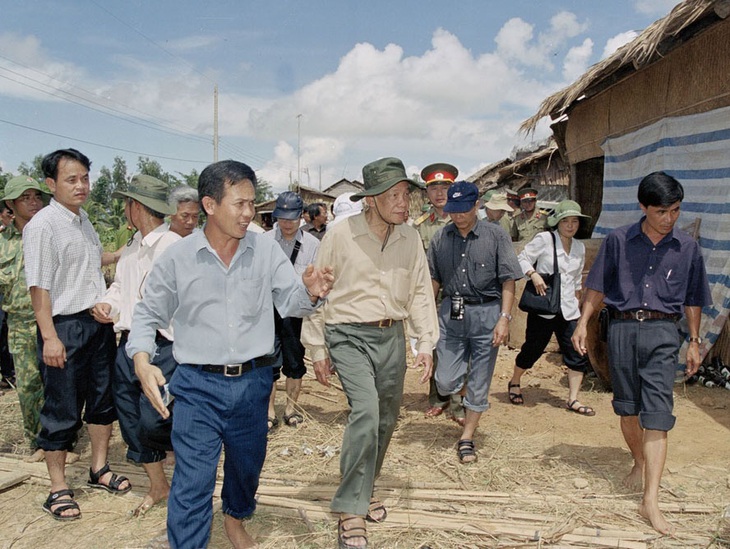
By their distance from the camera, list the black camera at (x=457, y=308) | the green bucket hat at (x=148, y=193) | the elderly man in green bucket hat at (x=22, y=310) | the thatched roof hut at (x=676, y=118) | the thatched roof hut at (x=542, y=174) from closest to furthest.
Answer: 1. the green bucket hat at (x=148, y=193)
2. the elderly man in green bucket hat at (x=22, y=310)
3. the black camera at (x=457, y=308)
4. the thatched roof hut at (x=676, y=118)
5. the thatched roof hut at (x=542, y=174)

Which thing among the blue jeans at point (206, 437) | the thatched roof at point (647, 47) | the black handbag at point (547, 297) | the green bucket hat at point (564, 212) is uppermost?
the thatched roof at point (647, 47)

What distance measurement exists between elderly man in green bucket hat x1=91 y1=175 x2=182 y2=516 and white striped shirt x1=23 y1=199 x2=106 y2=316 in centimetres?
15

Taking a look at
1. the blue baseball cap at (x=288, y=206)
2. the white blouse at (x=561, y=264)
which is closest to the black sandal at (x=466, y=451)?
the white blouse at (x=561, y=264)

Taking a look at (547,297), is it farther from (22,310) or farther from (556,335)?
(22,310)

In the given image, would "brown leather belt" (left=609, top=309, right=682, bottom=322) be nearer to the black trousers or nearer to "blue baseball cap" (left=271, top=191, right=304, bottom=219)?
the black trousers

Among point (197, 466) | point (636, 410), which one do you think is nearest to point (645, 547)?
point (636, 410)

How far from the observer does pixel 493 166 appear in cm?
1986

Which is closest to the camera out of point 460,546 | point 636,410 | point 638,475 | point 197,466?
point 197,466

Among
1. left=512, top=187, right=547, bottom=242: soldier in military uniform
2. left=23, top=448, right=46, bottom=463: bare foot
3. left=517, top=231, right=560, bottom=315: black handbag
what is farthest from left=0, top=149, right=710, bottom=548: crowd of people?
left=512, top=187, right=547, bottom=242: soldier in military uniform

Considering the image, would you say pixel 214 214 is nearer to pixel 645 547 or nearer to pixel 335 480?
pixel 335 480

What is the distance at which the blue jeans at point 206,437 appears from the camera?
2.85 m

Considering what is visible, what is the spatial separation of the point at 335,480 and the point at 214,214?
231 centimetres

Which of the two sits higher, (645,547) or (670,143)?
(670,143)

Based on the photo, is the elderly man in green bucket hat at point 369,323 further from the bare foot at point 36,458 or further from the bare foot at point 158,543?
the bare foot at point 36,458
